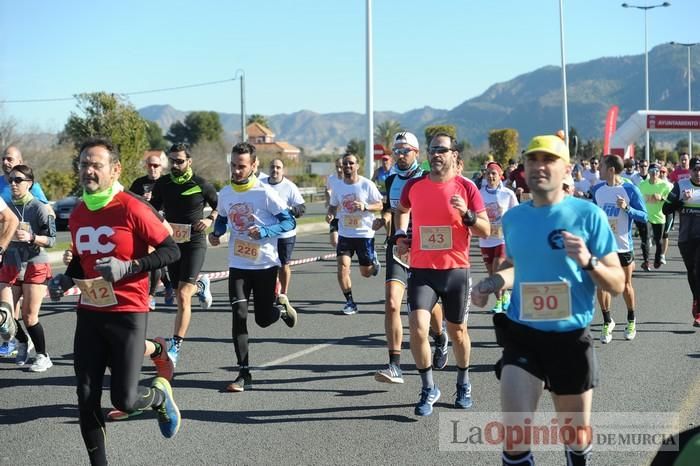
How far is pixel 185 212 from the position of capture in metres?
8.62

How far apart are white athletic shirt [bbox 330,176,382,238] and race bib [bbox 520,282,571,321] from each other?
7036 millimetres

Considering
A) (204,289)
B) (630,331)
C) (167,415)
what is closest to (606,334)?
(630,331)

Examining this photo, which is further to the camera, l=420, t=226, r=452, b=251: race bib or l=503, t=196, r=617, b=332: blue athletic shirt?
l=420, t=226, r=452, b=251: race bib

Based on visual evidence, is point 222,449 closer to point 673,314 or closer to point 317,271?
point 673,314

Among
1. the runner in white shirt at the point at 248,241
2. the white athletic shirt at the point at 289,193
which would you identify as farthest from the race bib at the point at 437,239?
the white athletic shirt at the point at 289,193

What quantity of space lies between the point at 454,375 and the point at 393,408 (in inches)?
49.7

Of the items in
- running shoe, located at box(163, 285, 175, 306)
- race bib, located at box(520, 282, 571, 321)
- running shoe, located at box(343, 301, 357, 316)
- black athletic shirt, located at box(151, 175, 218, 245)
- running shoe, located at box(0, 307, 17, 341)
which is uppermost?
black athletic shirt, located at box(151, 175, 218, 245)

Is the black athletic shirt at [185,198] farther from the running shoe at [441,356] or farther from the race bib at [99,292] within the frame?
the race bib at [99,292]

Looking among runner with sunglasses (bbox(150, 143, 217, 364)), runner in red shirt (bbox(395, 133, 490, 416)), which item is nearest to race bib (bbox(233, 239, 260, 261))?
runner with sunglasses (bbox(150, 143, 217, 364))

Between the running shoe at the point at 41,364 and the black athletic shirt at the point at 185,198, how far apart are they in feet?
6.05

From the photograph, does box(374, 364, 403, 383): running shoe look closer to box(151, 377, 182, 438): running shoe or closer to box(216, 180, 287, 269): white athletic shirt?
box(216, 180, 287, 269): white athletic shirt

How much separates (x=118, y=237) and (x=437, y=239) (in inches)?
99.3

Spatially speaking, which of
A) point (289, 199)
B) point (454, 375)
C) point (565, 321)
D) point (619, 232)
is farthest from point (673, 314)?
point (565, 321)

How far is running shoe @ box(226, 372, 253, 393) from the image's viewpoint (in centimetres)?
692
